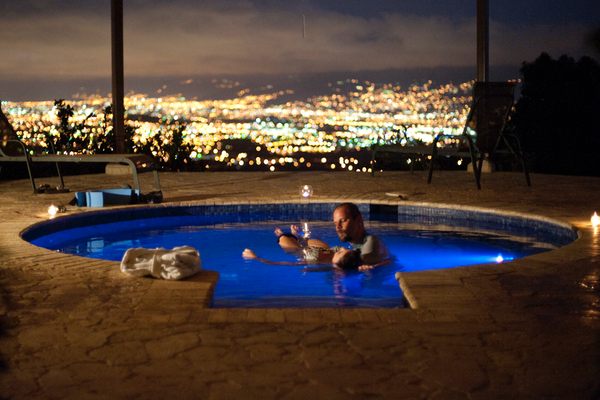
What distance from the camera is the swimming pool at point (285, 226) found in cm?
504

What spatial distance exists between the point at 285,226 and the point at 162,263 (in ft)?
11.8

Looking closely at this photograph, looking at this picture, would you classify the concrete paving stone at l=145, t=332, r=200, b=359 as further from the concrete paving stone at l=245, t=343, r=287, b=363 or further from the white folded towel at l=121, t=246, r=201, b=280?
the white folded towel at l=121, t=246, r=201, b=280

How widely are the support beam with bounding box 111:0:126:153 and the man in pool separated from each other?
20.1ft

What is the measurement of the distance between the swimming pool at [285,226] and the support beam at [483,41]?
11.6ft

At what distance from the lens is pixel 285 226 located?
7.39 m

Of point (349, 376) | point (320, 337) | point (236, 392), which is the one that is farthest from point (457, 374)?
point (236, 392)

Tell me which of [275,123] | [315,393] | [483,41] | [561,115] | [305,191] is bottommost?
[315,393]

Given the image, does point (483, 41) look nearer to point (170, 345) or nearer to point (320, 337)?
point (320, 337)

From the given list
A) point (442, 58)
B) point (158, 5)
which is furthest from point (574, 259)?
point (442, 58)

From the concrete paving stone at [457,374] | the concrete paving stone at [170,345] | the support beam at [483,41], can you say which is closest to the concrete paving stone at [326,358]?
the concrete paving stone at [457,374]

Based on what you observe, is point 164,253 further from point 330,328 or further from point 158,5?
point 158,5

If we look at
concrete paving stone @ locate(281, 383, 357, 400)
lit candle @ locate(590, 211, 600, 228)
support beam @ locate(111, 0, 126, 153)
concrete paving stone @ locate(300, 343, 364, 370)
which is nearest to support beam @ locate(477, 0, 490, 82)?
lit candle @ locate(590, 211, 600, 228)

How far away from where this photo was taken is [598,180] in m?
9.47

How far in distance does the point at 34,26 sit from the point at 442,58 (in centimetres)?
1046
